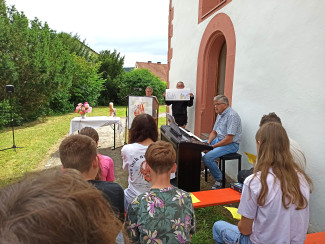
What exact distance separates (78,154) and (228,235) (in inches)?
56.3

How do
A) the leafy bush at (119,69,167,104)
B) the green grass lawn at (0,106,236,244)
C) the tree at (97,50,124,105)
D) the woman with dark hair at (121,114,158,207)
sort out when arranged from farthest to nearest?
the tree at (97,50,124,105) < the leafy bush at (119,69,167,104) < the green grass lawn at (0,106,236,244) < the woman with dark hair at (121,114,158,207)

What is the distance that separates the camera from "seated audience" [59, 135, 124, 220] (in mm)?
1784

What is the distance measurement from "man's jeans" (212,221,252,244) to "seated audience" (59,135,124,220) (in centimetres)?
97

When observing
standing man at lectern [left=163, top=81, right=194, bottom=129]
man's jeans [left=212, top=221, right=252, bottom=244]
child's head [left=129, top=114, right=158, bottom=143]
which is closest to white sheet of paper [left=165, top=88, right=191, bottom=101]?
standing man at lectern [left=163, top=81, right=194, bottom=129]

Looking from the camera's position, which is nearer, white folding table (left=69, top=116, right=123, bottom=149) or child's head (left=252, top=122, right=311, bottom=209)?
child's head (left=252, top=122, right=311, bottom=209)

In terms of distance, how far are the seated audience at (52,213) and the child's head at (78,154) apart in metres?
1.25

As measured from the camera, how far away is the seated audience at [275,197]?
5.53 feet

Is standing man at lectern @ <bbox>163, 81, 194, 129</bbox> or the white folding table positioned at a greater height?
standing man at lectern @ <bbox>163, 81, 194, 129</bbox>

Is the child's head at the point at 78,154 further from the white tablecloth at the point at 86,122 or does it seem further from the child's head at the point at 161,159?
the white tablecloth at the point at 86,122

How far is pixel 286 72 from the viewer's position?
3467 mm

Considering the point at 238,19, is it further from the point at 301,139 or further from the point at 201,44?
the point at 301,139

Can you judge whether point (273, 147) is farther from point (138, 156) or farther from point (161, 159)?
point (138, 156)

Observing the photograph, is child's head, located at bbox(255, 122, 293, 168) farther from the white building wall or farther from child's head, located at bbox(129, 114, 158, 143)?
the white building wall

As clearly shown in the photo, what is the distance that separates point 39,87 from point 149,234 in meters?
11.6
